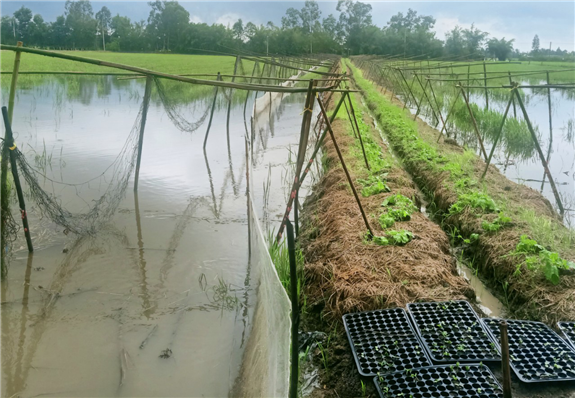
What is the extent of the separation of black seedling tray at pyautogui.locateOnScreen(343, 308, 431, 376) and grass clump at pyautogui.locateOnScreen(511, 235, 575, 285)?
1427 mm

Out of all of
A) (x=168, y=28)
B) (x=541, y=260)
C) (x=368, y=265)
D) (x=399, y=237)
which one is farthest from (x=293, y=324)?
(x=168, y=28)

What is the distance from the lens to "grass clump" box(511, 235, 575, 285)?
12.8ft

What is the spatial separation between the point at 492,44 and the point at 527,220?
56.3 m

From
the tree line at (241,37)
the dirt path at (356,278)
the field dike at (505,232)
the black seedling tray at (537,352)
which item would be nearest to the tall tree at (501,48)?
the tree line at (241,37)

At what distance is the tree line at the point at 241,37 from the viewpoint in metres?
37.0

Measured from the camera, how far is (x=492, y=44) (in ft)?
176

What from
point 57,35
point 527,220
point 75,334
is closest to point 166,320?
point 75,334

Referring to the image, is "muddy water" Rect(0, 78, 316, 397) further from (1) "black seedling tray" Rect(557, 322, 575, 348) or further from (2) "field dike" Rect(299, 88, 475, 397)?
(1) "black seedling tray" Rect(557, 322, 575, 348)

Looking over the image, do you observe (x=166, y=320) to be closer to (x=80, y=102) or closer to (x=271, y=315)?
(x=271, y=315)

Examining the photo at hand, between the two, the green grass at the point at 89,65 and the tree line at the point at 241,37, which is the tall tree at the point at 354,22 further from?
the green grass at the point at 89,65

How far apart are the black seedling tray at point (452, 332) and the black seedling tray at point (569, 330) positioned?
2.05ft

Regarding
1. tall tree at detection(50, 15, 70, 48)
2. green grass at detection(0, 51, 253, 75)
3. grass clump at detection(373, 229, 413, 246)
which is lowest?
grass clump at detection(373, 229, 413, 246)

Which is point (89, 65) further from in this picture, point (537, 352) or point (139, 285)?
point (537, 352)

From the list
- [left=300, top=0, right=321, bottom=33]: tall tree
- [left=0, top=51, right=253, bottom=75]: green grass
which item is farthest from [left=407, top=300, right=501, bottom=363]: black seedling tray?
[left=300, top=0, right=321, bottom=33]: tall tree
